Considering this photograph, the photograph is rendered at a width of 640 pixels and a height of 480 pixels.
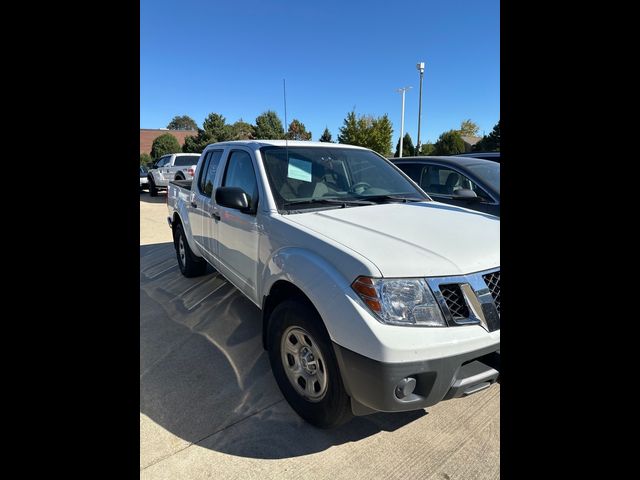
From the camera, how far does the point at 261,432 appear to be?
7.41 feet

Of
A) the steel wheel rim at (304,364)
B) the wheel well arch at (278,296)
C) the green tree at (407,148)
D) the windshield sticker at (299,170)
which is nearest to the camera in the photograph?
the steel wheel rim at (304,364)

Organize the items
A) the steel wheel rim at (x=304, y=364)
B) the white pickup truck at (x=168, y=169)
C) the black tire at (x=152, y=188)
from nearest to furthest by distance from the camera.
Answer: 1. the steel wheel rim at (x=304, y=364)
2. the white pickup truck at (x=168, y=169)
3. the black tire at (x=152, y=188)

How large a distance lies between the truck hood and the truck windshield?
23 cm

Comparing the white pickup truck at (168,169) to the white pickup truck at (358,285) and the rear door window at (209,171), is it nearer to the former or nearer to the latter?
the rear door window at (209,171)

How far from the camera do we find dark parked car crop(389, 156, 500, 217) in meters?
4.81

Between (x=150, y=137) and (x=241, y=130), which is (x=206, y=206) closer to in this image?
(x=241, y=130)

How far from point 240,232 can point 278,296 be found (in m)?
0.85

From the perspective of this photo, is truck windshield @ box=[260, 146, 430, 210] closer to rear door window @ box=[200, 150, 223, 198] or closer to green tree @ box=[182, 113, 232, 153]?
rear door window @ box=[200, 150, 223, 198]

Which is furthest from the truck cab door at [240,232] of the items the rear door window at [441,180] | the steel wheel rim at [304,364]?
the rear door window at [441,180]

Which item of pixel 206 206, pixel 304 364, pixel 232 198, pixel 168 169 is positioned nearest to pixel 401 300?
pixel 304 364

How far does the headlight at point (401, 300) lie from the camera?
1769mm

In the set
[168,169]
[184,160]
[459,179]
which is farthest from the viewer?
[184,160]
